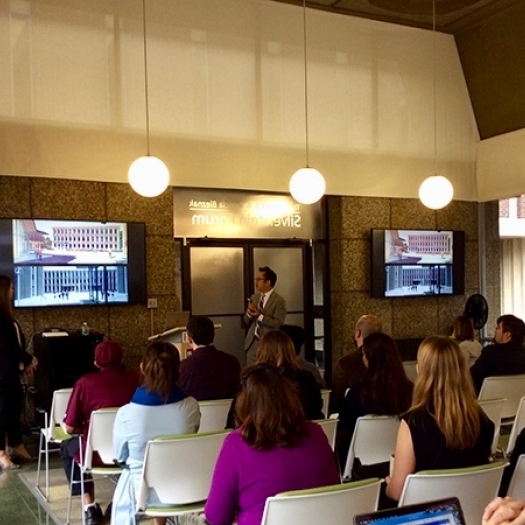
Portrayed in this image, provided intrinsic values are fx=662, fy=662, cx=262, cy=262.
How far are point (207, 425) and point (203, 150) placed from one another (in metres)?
3.74

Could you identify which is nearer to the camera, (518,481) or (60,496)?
(518,481)

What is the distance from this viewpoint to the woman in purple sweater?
215cm

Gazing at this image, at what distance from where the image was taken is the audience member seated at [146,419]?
10.3ft

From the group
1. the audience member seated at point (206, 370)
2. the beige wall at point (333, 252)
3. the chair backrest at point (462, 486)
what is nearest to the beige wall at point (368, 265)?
the beige wall at point (333, 252)

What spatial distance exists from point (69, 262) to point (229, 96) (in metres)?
2.46

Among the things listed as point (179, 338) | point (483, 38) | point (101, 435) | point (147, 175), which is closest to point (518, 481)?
point (101, 435)

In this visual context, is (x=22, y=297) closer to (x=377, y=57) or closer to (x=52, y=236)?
(x=52, y=236)

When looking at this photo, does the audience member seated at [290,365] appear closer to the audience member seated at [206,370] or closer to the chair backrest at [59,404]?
the audience member seated at [206,370]

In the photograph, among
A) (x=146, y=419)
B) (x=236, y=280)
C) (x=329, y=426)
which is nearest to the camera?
(x=146, y=419)

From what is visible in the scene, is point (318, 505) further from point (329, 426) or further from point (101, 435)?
point (101, 435)

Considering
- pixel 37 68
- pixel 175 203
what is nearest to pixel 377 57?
pixel 175 203

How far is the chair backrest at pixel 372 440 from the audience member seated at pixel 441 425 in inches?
29.8

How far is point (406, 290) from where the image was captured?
802 cm

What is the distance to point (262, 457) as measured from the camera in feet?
7.07
